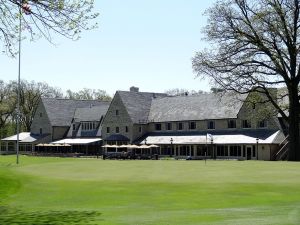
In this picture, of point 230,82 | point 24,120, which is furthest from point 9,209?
point 24,120

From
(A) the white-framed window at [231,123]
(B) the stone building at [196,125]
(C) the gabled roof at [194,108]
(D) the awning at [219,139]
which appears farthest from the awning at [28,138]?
(A) the white-framed window at [231,123]

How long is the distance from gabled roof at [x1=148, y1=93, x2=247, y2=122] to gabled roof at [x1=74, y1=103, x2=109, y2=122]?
13.0 meters

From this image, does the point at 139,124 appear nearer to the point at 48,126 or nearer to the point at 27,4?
the point at 48,126

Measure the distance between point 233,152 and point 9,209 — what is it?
58410mm

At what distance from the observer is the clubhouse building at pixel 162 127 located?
242ft

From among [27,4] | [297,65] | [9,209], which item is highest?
[297,65]

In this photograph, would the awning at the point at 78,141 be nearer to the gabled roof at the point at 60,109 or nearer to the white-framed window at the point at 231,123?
the gabled roof at the point at 60,109

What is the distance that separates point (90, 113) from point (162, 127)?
950 inches

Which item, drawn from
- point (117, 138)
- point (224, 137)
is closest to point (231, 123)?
point (224, 137)

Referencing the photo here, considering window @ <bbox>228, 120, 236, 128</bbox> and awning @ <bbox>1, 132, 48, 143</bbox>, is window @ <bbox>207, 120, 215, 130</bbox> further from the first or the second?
awning @ <bbox>1, 132, 48, 143</bbox>

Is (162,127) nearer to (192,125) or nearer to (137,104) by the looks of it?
(192,125)

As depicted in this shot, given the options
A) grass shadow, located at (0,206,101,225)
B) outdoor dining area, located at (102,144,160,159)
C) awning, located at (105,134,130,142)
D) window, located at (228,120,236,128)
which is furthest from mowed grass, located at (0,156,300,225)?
awning, located at (105,134,130,142)

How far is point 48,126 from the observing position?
370ft

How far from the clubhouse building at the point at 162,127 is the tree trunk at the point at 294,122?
3.29 metres
